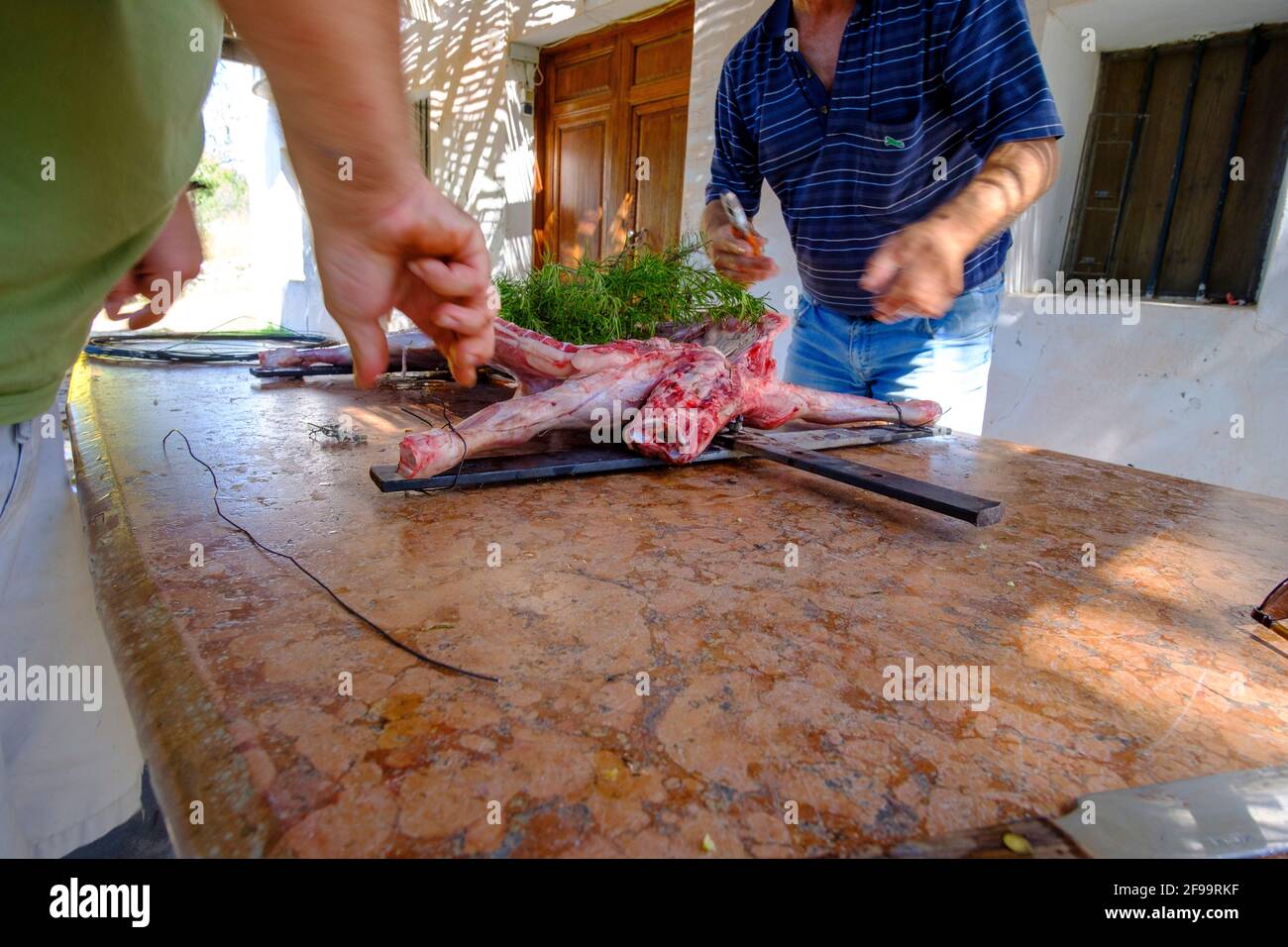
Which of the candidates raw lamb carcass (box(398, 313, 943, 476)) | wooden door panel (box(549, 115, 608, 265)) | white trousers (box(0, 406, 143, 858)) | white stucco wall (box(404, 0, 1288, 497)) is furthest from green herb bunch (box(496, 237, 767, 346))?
wooden door panel (box(549, 115, 608, 265))

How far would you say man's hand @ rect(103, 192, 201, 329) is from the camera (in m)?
1.41

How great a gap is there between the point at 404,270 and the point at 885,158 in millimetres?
1750

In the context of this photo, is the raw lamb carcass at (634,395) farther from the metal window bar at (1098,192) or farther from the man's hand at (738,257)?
the metal window bar at (1098,192)

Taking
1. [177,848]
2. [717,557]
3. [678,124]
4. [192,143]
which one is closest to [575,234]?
[678,124]

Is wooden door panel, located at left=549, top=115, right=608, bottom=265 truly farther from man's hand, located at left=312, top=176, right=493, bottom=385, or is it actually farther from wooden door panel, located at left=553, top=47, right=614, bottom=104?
man's hand, located at left=312, top=176, right=493, bottom=385

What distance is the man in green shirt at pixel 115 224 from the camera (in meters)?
0.63

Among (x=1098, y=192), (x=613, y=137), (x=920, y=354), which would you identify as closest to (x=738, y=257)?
(x=920, y=354)

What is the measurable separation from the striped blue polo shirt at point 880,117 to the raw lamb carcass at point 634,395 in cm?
57

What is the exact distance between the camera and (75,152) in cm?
92

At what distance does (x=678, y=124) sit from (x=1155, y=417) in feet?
12.4

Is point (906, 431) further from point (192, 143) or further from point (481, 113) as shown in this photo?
point (481, 113)

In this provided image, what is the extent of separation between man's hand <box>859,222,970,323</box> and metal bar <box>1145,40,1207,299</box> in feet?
8.65

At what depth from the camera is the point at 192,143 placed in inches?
47.5

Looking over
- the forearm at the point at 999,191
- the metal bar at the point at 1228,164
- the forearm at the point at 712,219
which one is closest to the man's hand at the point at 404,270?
the forearm at the point at 999,191
